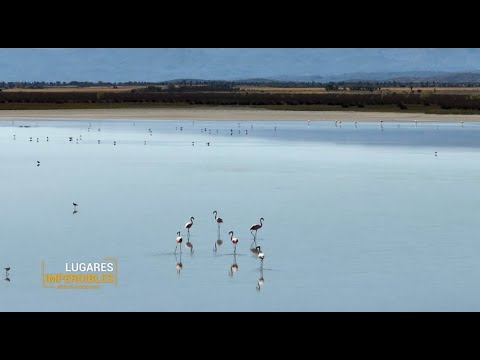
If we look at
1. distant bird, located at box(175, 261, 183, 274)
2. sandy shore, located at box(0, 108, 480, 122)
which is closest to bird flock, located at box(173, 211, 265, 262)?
distant bird, located at box(175, 261, 183, 274)

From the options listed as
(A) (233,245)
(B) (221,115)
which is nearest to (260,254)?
(A) (233,245)

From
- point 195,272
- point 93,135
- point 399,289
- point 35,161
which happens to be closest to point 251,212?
point 195,272

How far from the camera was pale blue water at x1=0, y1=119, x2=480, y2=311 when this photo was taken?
12.7 meters

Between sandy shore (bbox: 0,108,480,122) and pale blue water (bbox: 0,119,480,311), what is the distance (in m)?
26.8

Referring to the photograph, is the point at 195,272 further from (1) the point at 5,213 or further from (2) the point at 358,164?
(2) the point at 358,164

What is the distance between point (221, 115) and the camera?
227ft

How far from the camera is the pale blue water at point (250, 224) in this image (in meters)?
12.7

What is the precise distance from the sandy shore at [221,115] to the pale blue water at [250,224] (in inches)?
1057

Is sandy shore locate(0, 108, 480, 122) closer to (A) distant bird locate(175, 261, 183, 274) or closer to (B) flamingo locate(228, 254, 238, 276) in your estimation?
(B) flamingo locate(228, 254, 238, 276)

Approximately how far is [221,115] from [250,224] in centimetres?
5099

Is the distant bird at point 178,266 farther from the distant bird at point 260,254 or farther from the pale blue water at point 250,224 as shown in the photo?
the distant bird at point 260,254

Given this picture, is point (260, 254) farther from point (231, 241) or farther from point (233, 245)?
point (231, 241)

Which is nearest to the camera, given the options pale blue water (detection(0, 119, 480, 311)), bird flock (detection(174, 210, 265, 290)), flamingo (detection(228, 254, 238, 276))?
pale blue water (detection(0, 119, 480, 311))

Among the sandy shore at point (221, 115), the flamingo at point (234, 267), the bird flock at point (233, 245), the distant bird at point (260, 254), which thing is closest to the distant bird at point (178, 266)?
the bird flock at point (233, 245)
